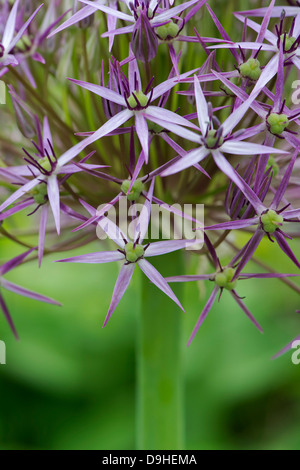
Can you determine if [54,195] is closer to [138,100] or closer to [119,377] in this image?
[138,100]

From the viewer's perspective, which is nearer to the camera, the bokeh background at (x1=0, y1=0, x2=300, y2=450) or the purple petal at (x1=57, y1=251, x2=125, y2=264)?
the purple petal at (x1=57, y1=251, x2=125, y2=264)

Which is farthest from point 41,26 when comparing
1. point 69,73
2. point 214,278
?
point 214,278

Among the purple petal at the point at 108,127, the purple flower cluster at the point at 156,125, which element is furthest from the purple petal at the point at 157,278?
the purple petal at the point at 108,127

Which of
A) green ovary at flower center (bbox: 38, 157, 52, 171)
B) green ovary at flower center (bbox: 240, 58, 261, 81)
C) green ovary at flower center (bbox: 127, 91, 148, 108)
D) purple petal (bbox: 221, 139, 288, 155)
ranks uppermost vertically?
green ovary at flower center (bbox: 240, 58, 261, 81)

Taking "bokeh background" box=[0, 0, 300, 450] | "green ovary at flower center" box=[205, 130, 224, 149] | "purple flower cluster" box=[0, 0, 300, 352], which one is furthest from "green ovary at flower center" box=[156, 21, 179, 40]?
"bokeh background" box=[0, 0, 300, 450]

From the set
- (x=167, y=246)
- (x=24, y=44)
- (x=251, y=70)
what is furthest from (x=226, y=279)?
(x=24, y=44)

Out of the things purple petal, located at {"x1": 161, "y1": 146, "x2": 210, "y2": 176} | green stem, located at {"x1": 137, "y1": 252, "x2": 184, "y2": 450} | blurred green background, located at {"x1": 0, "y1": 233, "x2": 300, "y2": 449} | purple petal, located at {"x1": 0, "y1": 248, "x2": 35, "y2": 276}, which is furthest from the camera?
blurred green background, located at {"x1": 0, "y1": 233, "x2": 300, "y2": 449}

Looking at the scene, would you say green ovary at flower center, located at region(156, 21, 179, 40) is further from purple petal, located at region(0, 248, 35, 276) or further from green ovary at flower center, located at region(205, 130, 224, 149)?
purple petal, located at region(0, 248, 35, 276)
